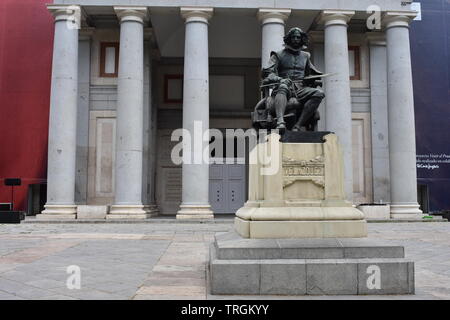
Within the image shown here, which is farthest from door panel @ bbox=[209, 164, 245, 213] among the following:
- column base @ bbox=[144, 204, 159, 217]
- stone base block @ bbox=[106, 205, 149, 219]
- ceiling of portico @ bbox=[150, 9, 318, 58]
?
stone base block @ bbox=[106, 205, 149, 219]

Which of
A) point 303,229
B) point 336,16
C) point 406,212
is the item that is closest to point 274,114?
point 303,229

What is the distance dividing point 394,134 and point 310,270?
68.5 feet

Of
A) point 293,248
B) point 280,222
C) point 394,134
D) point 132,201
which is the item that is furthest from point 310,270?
point 394,134

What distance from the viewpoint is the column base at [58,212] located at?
23.0m

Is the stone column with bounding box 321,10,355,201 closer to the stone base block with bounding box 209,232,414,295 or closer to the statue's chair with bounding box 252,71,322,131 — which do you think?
the statue's chair with bounding box 252,71,322,131

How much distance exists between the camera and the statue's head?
831cm

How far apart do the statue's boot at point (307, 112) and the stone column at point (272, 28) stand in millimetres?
16828

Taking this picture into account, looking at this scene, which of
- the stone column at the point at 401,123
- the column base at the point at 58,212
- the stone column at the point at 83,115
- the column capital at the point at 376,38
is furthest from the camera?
the column capital at the point at 376,38

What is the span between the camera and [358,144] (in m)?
28.2

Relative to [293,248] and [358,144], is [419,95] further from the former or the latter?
[293,248]

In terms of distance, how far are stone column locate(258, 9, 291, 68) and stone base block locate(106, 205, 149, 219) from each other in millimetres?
9731

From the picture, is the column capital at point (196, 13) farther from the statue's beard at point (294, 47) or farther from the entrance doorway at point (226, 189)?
the statue's beard at point (294, 47)

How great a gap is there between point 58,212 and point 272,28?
46.1 feet

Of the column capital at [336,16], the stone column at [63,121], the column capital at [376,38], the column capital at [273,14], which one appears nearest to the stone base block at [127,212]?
the stone column at [63,121]
